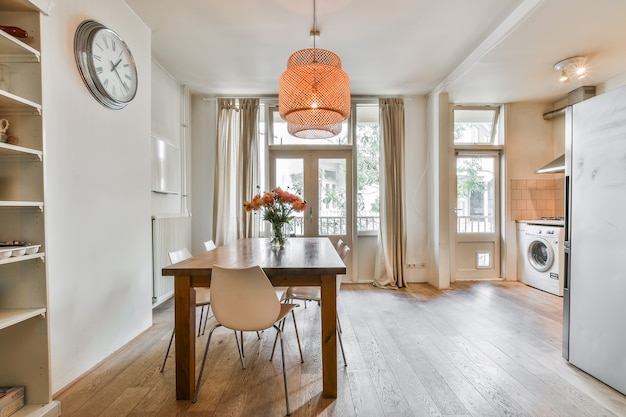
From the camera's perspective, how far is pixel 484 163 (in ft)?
15.3

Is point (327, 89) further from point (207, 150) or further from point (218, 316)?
point (207, 150)

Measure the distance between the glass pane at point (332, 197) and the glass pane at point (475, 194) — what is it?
6.20ft

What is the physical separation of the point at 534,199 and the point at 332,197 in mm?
3233

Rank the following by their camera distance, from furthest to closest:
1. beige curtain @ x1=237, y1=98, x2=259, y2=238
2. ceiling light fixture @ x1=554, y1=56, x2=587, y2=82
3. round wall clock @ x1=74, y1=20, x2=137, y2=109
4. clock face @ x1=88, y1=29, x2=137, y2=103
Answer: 1. beige curtain @ x1=237, y1=98, x2=259, y2=238
2. ceiling light fixture @ x1=554, y1=56, x2=587, y2=82
3. clock face @ x1=88, y1=29, x2=137, y2=103
4. round wall clock @ x1=74, y1=20, x2=137, y2=109

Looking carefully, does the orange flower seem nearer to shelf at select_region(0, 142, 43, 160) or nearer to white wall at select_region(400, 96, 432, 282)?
shelf at select_region(0, 142, 43, 160)

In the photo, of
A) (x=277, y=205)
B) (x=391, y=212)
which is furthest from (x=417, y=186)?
(x=277, y=205)

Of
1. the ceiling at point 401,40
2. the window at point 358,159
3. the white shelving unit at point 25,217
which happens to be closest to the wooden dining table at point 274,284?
the white shelving unit at point 25,217

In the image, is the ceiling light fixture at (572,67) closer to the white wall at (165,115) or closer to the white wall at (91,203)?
the white wall at (91,203)

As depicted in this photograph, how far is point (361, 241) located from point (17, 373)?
3.78m

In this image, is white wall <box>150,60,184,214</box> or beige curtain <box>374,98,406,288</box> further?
beige curtain <box>374,98,406,288</box>

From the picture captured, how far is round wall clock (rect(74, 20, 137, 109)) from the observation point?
1.97m

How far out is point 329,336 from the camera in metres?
1.70

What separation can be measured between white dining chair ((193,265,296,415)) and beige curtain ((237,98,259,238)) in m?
2.55

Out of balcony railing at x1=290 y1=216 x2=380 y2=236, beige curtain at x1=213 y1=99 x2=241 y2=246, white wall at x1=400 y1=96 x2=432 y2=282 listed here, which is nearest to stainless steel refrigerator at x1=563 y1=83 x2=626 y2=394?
white wall at x1=400 y1=96 x2=432 y2=282
